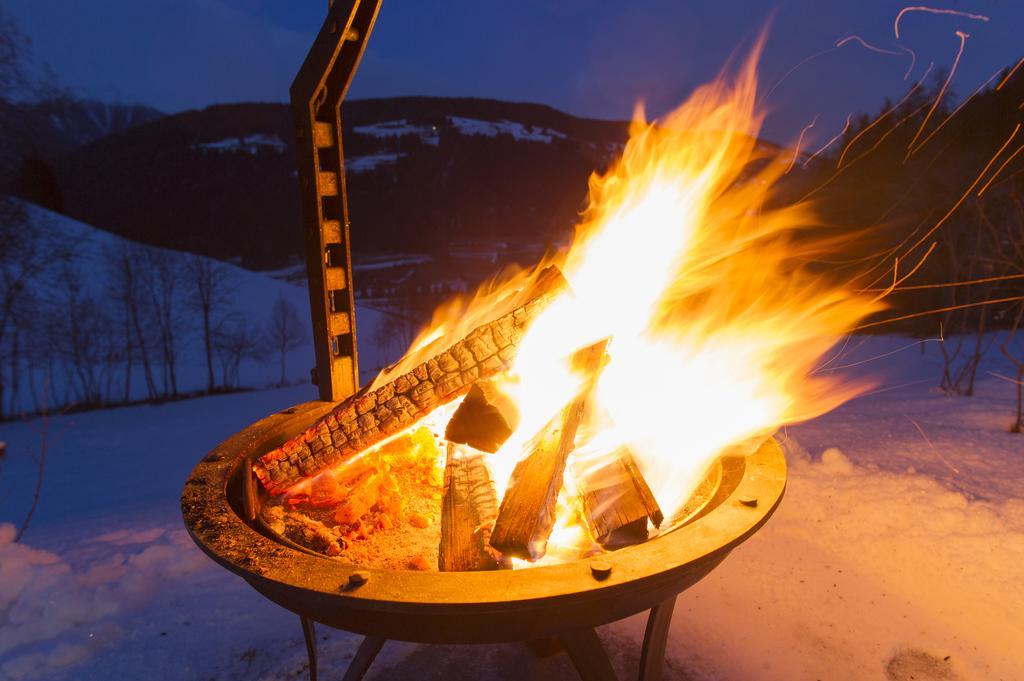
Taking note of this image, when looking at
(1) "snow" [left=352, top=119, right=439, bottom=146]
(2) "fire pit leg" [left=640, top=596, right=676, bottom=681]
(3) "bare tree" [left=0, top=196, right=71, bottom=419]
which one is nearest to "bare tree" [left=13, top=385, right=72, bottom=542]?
(3) "bare tree" [left=0, top=196, right=71, bottom=419]

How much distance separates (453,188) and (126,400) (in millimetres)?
14479

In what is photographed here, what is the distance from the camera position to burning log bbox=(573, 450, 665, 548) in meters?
1.86

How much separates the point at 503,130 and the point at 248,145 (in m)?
10.1

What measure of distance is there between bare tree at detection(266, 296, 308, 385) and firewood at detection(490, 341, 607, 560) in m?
11.1

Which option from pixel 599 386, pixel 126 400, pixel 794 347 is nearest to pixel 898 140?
pixel 794 347

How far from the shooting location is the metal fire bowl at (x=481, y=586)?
4.27ft

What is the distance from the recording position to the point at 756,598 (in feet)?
9.54

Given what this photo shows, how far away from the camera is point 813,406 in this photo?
100 inches

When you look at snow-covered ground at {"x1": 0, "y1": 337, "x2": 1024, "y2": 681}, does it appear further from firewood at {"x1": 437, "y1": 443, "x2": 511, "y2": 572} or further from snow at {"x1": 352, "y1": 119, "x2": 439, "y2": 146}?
snow at {"x1": 352, "y1": 119, "x2": 439, "y2": 146}

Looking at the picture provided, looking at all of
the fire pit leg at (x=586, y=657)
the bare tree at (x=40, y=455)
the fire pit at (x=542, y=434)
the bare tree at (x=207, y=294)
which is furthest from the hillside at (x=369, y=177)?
the fire pit leg at (x=586, y=657)

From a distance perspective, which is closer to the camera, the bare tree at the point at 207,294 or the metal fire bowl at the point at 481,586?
the metal fire bowl at the point at 481,586

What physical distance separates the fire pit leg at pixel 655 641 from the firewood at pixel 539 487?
43cm

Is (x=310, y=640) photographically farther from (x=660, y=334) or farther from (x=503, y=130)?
(x=503, y=130)

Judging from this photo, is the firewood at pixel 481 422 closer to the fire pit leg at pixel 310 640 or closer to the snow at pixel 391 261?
the fire pit leg at pixel 310 640
